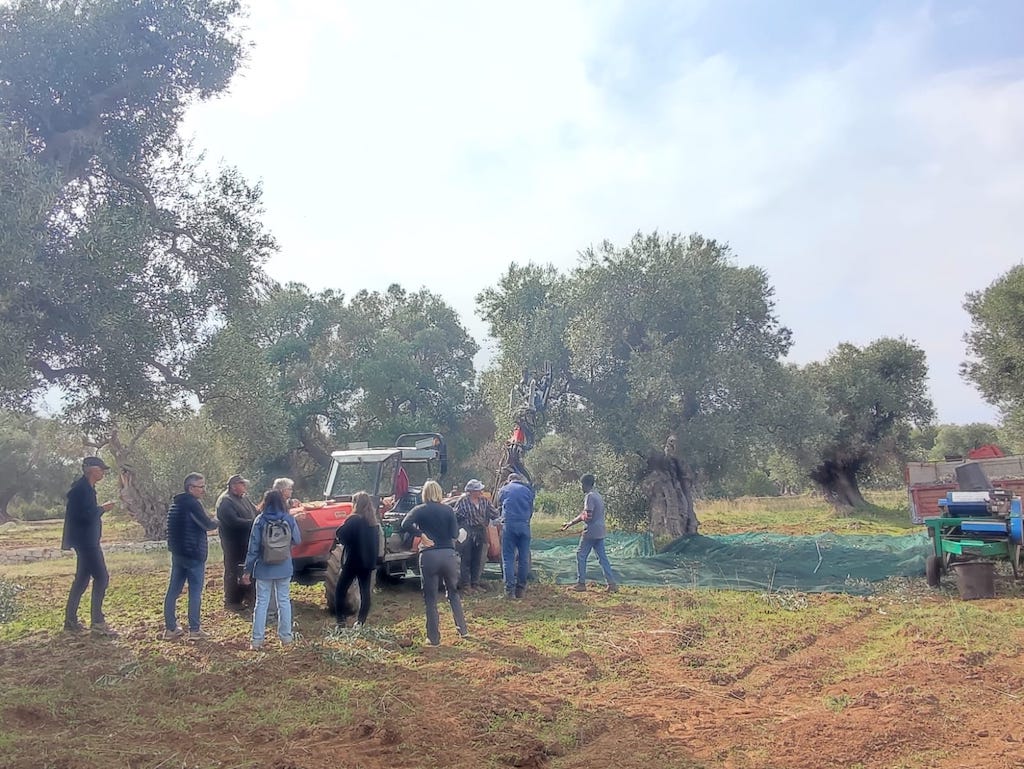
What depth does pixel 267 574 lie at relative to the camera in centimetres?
821

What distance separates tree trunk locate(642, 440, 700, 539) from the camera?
18.5 metres

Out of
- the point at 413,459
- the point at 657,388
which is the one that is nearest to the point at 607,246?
the point at 657,388

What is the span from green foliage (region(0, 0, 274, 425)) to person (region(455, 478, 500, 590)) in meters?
4.29

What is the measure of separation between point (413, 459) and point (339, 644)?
4489 millimetres

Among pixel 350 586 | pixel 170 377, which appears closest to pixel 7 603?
pixel 170 377

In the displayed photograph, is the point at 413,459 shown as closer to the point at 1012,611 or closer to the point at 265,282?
the point at 265,282

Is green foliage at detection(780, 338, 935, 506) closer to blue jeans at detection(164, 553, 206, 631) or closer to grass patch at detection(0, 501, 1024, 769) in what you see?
grass patch at detection(0, 501, 1024, 769)

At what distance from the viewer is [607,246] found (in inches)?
717

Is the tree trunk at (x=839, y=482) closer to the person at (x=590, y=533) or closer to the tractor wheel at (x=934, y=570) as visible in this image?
the tractor wheel at (x=934, y=570)

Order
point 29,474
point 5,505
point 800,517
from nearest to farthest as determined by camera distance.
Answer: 1. point 800,517
2. point 29,474
3. point 5,505

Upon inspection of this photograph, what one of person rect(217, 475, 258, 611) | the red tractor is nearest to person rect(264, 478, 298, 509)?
person rect(217, 475, 258, 611)

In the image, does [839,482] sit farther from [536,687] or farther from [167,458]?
[536,687]

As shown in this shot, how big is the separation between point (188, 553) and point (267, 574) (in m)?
1.23

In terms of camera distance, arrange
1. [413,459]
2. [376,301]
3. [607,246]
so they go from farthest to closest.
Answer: [376,301] < [607,246] < [413,459]
